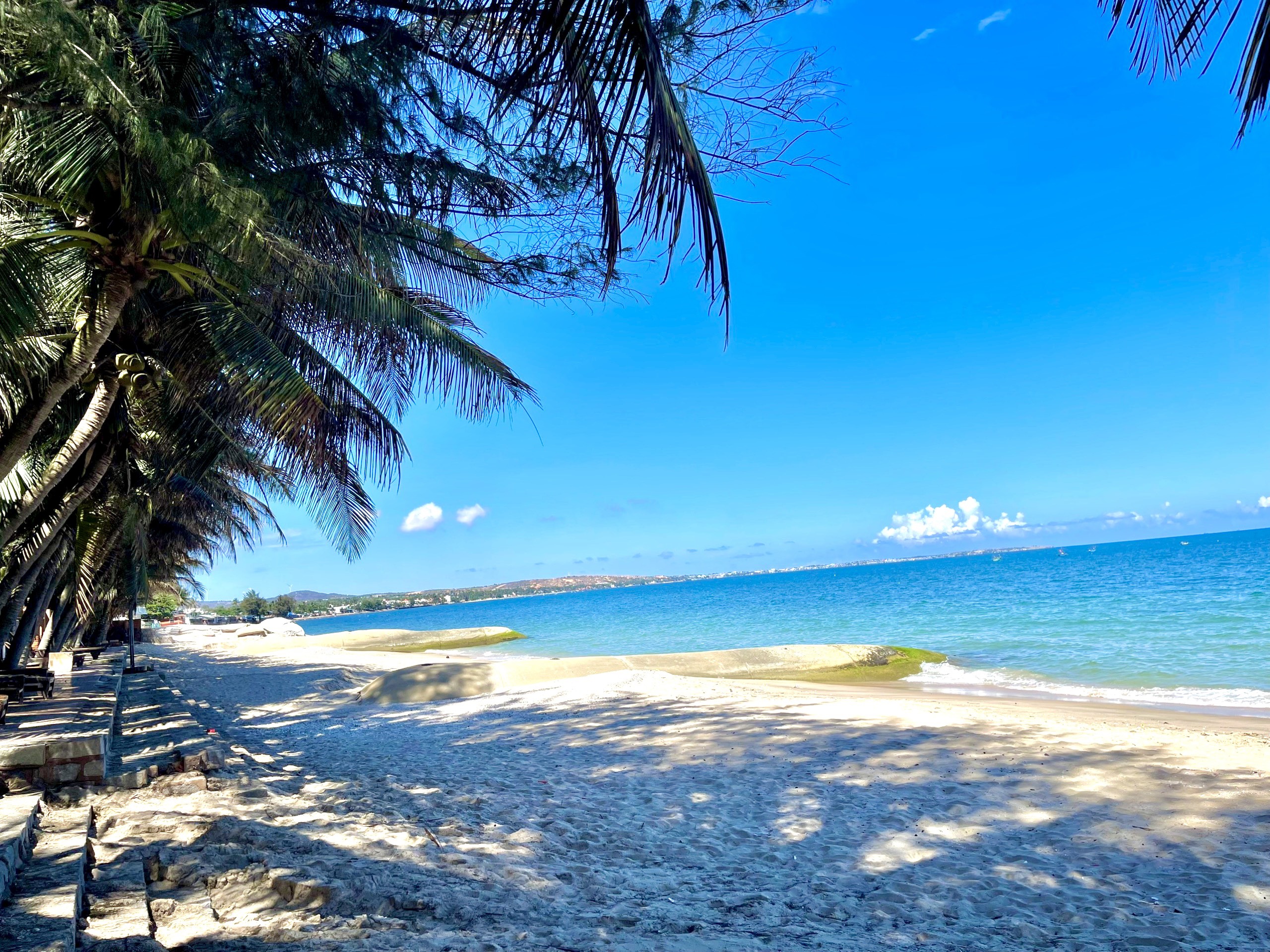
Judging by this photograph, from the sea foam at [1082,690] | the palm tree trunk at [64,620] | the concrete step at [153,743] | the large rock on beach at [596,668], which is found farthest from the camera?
the palm tree trunk at [64,620]

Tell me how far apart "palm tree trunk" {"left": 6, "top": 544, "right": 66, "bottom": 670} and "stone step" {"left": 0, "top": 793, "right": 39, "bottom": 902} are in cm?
752

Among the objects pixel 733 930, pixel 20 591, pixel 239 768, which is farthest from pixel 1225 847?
pixel 20 591

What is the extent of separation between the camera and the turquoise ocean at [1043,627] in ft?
41.5

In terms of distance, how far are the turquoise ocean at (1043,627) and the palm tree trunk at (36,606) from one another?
14.3m

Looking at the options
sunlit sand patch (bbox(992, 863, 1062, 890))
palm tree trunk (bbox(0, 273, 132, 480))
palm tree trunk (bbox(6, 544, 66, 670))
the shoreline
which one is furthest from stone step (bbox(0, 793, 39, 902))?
the shoreline

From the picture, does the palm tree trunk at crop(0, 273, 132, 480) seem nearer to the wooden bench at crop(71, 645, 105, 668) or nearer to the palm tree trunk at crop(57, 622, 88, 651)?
the wooden bench at crop(71, 645, 105, 668)

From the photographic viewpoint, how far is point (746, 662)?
17359mm

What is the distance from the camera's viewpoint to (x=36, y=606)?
10.6 metres

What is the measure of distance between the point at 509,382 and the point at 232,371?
7.79ft

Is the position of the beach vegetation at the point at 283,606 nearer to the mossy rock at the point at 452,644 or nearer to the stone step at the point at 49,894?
the mossy rock at the point at 452,644

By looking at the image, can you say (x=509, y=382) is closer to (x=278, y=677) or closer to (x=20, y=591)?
(x=20, y=591)

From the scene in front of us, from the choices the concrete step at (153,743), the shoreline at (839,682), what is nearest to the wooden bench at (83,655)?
the concrete step at (153,743)

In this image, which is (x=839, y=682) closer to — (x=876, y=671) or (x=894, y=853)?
(x=876, y=671)

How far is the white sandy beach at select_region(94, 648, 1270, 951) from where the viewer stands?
3244 mm
